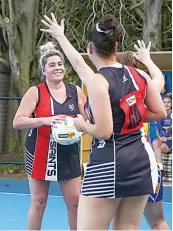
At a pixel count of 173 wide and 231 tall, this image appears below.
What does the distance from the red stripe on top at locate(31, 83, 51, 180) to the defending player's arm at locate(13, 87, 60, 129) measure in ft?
0.21

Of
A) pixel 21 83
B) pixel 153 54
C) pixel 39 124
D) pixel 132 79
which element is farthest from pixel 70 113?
pixel 21 83

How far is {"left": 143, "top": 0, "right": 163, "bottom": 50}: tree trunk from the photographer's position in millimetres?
10523

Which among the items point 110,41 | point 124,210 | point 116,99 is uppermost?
point 110,41

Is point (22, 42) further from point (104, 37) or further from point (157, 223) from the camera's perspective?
point (104, 37)

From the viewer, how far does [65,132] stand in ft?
14.0

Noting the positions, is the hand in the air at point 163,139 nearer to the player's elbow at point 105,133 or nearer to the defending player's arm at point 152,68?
the defending player's arm at point 152,68

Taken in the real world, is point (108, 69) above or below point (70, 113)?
above

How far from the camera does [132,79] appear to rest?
120 inches

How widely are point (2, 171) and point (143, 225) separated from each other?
5.71 m

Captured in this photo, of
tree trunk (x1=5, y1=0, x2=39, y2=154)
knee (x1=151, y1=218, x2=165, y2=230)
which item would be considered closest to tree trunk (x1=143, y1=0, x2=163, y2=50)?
tree trunk (x1=5, y1=0, x2=39, y2=154)

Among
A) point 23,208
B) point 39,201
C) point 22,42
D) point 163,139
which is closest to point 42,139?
point 39,201

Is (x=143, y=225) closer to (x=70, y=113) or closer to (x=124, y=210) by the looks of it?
(x=70, y=113)

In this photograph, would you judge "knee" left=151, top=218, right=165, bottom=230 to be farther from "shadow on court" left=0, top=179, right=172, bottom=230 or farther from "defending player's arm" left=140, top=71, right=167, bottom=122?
"shadow on court" left=0, top=179, right=172, bottom=230

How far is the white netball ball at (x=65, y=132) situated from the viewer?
4273mm
